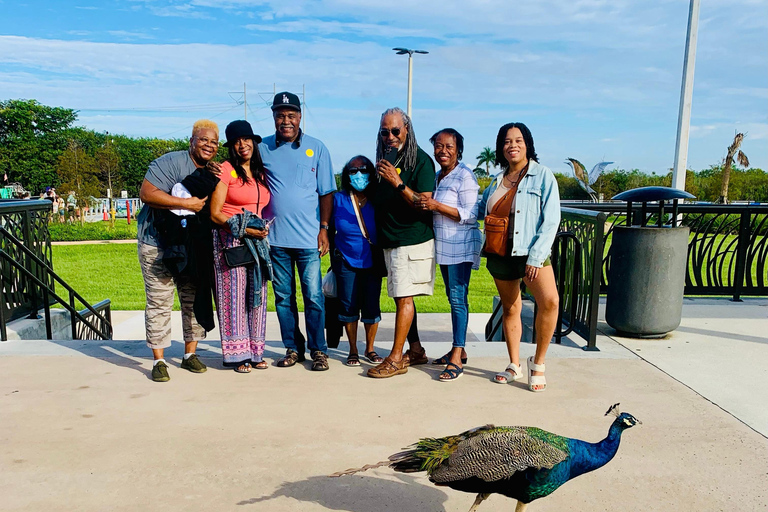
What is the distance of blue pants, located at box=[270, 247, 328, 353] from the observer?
15.1ft

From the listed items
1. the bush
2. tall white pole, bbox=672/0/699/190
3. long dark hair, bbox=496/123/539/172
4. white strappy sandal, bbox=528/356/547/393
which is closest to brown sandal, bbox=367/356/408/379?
white strappy sandal, bbox=528/356/547/393

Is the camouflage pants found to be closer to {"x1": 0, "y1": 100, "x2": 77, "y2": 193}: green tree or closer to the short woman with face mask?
the short woman with face mask

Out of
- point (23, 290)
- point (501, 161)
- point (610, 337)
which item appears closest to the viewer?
point (501, 161)

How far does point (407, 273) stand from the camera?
4395 mm

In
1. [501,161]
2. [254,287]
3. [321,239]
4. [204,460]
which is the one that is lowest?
[204,460]

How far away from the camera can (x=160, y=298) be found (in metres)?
4.46

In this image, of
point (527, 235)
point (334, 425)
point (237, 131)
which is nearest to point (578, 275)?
point (527, 235)

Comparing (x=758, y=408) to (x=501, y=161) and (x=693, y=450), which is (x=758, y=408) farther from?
(x=501, y=161)

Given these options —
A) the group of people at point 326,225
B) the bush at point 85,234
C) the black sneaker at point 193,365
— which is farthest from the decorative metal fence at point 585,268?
the bush at point 85,234

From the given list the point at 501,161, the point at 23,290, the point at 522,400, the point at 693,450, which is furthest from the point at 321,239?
the point at 23,290

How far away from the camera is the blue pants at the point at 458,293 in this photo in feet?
14.5

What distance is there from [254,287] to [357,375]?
1.04m

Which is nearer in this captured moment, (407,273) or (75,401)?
(75,401)

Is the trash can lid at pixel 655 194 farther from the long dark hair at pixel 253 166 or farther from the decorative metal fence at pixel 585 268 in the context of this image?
the long dark hair at pixel 253 166
